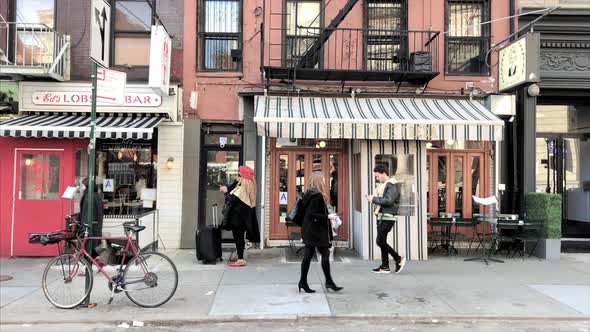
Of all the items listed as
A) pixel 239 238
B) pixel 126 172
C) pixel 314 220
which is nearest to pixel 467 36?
pixel 314 220

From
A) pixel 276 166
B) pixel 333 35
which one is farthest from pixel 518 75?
pixel 276 166

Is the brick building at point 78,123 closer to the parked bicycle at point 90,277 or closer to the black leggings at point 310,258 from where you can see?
the parked bicycle at point 90,277

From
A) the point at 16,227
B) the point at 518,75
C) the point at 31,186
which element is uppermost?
the point at 518,75

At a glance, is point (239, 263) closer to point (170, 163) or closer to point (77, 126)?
point (170, 163)

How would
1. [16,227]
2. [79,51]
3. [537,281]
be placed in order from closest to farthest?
[537,281], [16,227], [79,51]

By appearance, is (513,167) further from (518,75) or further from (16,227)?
(16,227)

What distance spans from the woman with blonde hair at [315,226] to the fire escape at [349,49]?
4280 millimetres

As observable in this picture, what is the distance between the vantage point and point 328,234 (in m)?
7.30

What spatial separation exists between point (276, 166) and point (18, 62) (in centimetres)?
607

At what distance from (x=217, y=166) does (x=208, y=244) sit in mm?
2580

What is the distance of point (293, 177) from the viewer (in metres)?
11.5

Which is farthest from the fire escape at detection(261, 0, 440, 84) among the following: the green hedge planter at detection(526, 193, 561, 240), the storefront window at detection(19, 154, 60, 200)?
the storefront window at detection(19, 154, 60, 200)

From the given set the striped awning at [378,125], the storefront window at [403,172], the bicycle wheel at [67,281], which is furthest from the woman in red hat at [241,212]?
the bicycle wheel at [67,281]

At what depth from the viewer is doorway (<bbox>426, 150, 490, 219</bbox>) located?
11633 mm
